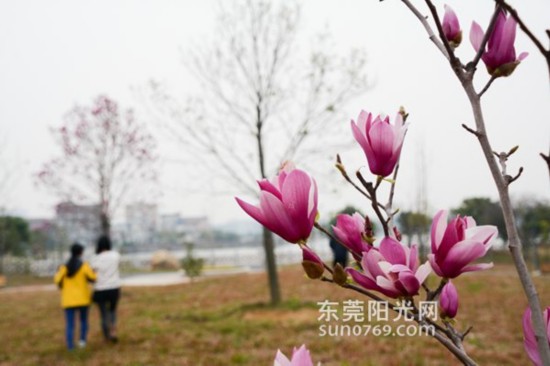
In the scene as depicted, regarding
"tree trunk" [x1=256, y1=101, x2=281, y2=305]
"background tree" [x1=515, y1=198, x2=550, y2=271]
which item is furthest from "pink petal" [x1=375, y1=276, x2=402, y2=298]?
"background tree" [x1=515, y1=198, x2=550, y2=271]

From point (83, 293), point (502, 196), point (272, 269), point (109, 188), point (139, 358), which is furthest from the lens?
point (109, 188)

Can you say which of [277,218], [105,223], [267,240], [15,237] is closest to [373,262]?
[277,218]

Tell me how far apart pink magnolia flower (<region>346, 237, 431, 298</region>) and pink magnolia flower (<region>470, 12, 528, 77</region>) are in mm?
257

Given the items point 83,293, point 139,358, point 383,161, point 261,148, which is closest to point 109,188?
point 261,148

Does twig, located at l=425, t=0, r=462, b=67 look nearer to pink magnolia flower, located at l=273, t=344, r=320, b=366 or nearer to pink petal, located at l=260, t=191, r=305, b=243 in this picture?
pink petal, located at l=260, t=191, r=305, b=243

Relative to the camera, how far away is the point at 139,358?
5.32 metres

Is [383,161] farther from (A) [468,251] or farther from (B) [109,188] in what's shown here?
(B) [109,188]

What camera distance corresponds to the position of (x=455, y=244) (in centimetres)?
58

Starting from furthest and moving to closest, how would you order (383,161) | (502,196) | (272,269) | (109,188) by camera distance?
(109,188) → (272,269) → (383,161) → (502,196)

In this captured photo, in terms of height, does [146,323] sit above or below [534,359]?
below

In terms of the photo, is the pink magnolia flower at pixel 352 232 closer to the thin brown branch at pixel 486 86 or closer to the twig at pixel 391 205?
the twig at pixel 391 205

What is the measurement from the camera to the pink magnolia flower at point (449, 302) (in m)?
0.68

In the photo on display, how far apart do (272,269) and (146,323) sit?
92.0 inches

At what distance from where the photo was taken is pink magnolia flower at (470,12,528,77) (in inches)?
24.4
